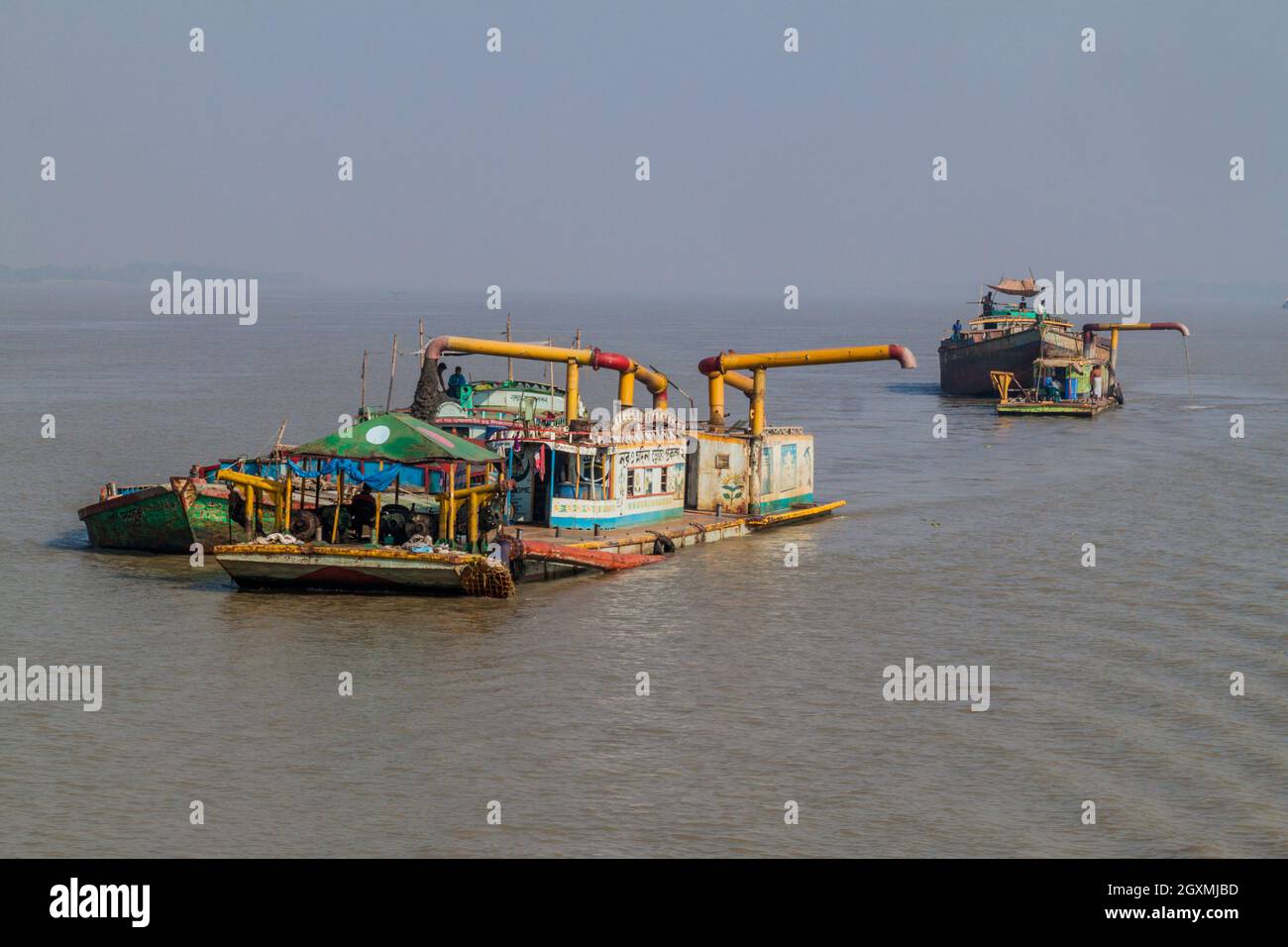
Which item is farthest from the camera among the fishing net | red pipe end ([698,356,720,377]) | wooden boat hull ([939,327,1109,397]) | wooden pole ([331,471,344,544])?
wooden boat hull ([939,327,1109,397])

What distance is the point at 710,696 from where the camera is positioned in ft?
83.4

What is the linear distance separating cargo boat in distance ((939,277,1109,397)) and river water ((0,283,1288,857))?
2995cm

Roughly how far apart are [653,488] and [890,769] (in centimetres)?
1683

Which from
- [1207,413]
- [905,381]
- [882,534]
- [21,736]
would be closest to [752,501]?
[882,534]

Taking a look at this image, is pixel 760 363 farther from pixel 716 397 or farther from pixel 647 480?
pixel 647 480

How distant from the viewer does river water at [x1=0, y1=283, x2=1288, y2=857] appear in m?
19.6

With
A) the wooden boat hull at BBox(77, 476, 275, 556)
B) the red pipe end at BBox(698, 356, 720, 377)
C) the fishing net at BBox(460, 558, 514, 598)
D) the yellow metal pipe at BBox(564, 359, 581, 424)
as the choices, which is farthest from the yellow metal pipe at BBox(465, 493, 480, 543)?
the red pipe end at BBox(698, 356, 720, 377)

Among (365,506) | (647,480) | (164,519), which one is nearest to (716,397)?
(647,480)

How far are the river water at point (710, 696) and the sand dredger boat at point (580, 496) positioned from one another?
722 mm

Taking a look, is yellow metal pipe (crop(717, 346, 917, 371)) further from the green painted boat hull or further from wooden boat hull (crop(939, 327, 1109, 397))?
wooden boat hull (crop(939, 327, 1109, 397))

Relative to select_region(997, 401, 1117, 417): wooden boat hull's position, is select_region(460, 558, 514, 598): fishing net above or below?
below

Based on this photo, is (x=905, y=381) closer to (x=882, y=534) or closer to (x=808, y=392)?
(x=808, y=392)

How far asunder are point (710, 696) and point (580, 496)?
11.5 m

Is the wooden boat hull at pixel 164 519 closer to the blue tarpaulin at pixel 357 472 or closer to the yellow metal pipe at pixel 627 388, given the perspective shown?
the blue tarpaulin at pixel 357 472
